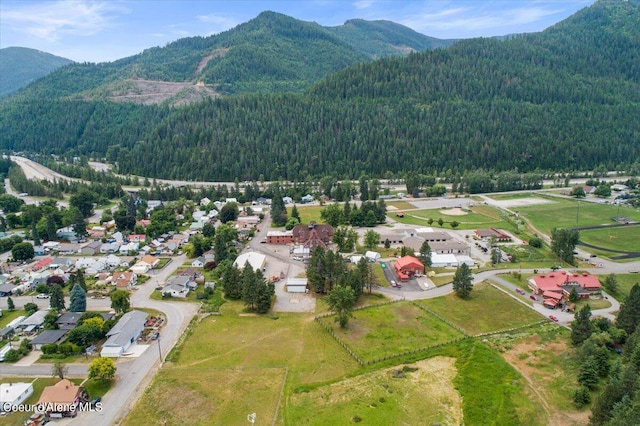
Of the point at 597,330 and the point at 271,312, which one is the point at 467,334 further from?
the point at 271,312

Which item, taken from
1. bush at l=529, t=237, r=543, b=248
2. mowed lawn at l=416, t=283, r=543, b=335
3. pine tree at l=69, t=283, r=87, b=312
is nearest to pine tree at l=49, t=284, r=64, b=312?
pine tree at l=69, t=283, r=87, b=312

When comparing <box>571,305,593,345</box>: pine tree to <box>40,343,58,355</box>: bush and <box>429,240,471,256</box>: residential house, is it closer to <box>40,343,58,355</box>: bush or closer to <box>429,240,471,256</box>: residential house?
<box>429,240,471,256</box>: residential house

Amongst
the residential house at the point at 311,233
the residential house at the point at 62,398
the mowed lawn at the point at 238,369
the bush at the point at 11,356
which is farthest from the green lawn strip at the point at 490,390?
the bush at the point at 11,356

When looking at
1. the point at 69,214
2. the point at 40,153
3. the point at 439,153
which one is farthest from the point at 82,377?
the point at 40,153

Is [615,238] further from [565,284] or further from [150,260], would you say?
[150,260]

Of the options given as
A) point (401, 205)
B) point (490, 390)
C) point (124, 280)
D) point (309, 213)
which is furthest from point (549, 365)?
point (401, 205)
